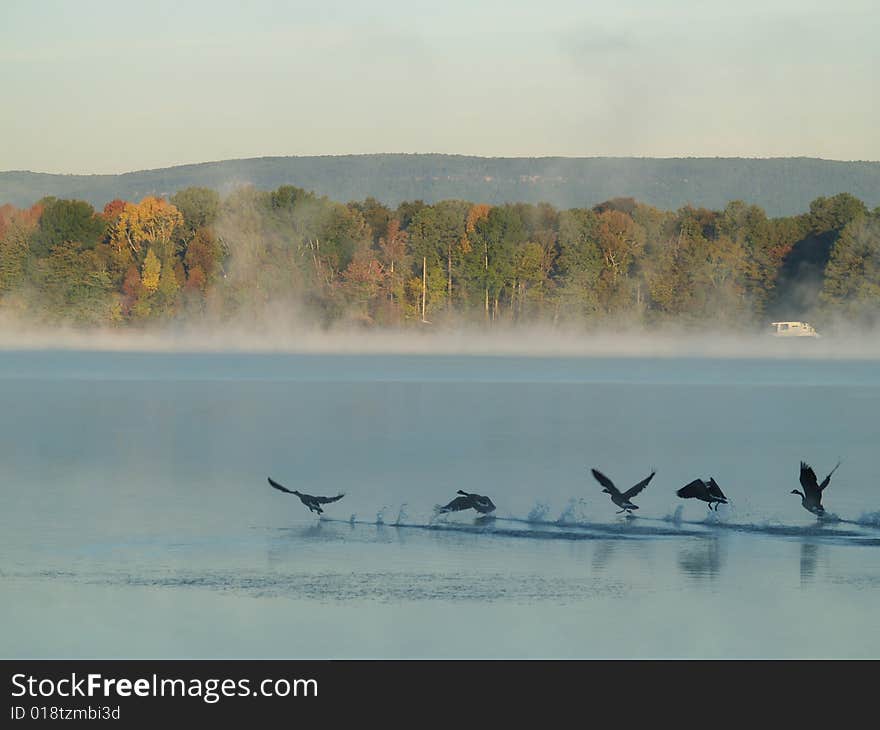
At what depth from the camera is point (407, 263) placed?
6427 inches

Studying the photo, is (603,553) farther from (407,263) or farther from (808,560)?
(407,263)

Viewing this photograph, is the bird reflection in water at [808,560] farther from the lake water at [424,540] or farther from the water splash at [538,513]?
the water splash at [538,513]

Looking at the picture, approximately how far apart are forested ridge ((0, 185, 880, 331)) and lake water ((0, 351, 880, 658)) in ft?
361

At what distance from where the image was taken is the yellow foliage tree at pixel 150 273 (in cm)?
15262

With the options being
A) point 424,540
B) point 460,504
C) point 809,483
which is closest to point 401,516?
point 460,504

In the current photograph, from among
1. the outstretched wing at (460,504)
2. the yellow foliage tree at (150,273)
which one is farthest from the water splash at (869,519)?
the yellow foliage tree at (150,273)

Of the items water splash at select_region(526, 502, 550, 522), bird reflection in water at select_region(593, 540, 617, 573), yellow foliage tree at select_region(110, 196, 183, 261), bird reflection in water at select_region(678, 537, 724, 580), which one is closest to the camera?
bird reflection in water at select_region(678, 537, 724, 580)

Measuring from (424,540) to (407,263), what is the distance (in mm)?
143764

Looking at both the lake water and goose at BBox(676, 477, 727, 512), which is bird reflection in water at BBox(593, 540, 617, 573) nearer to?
the lake water

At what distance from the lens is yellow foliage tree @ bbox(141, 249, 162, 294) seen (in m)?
153

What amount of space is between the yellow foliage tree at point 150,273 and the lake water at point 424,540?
109673mm

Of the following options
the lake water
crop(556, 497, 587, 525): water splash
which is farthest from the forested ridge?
crop(556, 497, 587, 525): water splash

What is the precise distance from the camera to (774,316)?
148 m
